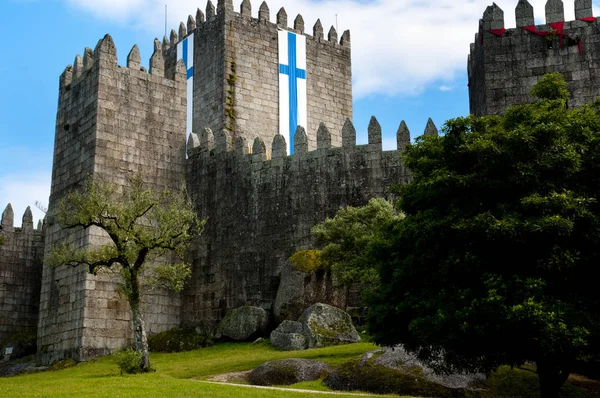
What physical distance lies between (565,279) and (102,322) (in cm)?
1903

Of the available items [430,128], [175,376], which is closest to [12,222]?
[175,376]

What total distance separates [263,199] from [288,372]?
12525mm

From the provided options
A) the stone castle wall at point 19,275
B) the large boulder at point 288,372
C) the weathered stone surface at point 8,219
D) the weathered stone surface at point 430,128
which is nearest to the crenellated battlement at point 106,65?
the weathered stone surface at point 8,219

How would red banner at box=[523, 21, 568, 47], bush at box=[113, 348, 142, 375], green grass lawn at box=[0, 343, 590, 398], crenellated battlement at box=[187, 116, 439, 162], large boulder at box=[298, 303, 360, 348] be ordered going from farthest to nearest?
red banner at box=[523, 21, 568, 47]
crenellated battlement at box=[187, 116, 439, 162]
large boulder at box=[298, 303, 360, 348]
bush at box=[113, 348, 142, 375]
green grass lawn at box=[0, 343, 590, 398]

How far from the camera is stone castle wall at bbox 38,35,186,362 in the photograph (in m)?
29.3

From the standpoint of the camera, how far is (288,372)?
62.1 feet

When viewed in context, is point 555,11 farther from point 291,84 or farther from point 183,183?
point 183,183

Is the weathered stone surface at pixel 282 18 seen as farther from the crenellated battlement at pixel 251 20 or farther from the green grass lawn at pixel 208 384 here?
the green grass lawn at pixel 208 384

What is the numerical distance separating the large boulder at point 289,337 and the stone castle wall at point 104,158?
293 inches

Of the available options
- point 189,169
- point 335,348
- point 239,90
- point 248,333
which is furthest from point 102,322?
point 239,90

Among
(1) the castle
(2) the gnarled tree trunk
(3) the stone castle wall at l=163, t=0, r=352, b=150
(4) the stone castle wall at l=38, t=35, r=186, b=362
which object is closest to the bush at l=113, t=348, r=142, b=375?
(2) the gnarled tree trunk

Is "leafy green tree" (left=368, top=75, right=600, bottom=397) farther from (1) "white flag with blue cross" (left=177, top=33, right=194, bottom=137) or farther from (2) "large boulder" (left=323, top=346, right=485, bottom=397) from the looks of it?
(1) "white flag with blue cross" (left=177, top=33, right=194, bottom=137)

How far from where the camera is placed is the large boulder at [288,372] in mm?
18781

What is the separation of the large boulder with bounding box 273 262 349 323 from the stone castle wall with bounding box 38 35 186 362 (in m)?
6.77
